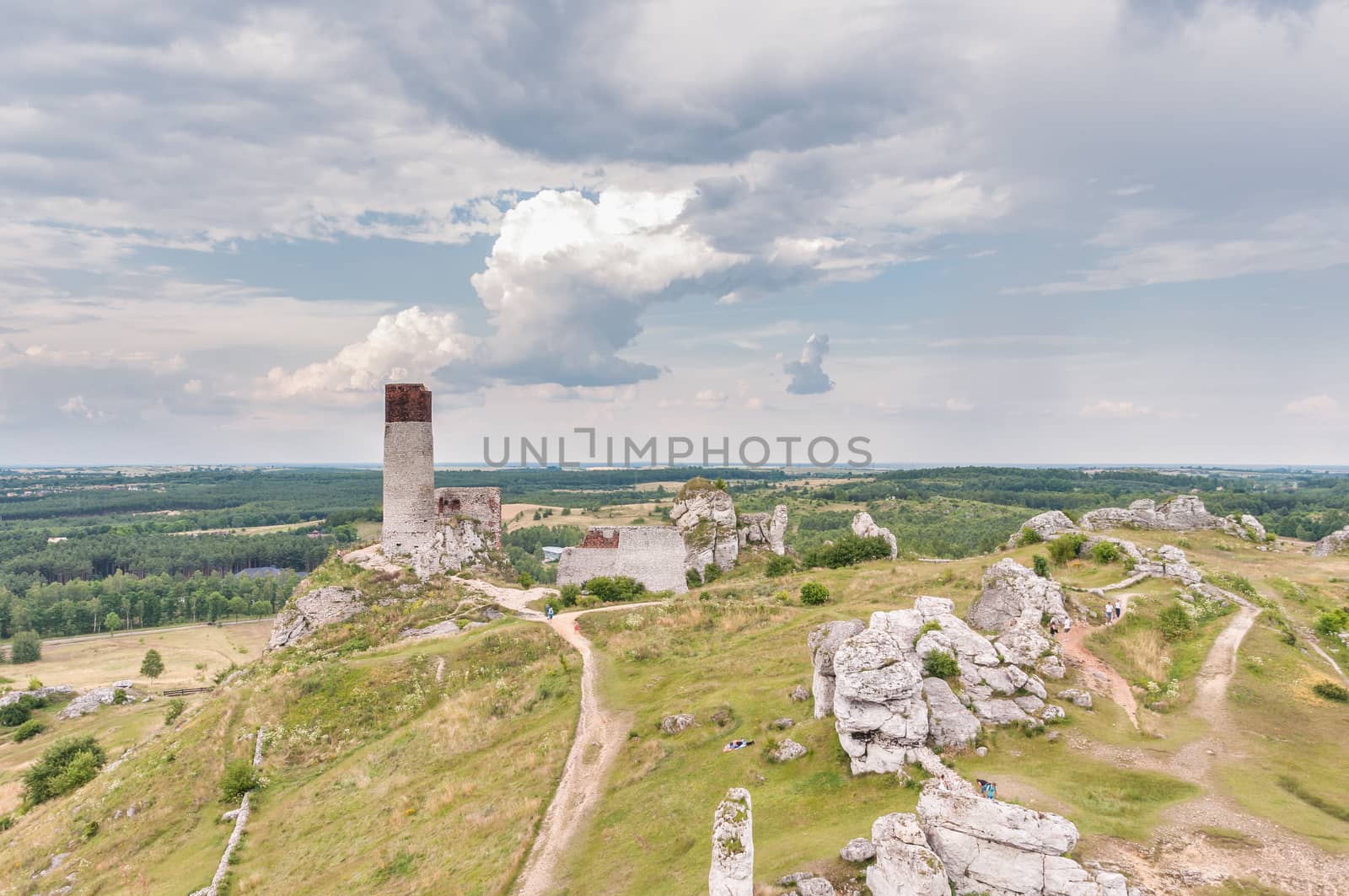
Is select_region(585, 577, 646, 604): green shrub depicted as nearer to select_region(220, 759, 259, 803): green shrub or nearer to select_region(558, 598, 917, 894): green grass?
select_region(558, 598, 917, 894): green grass

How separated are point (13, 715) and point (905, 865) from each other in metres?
87.1

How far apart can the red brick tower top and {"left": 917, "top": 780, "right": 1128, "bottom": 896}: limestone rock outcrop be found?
42308mm

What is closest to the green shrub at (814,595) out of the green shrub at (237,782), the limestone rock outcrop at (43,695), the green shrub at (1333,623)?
the green shrub at (1333,623)

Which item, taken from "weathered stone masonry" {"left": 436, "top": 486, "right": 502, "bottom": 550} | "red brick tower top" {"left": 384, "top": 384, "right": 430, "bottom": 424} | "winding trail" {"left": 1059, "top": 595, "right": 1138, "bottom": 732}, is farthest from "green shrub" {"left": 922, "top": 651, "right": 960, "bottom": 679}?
"red brick tower top" {"left": 384, "top": 384, "right": 430, "bottom": 424}

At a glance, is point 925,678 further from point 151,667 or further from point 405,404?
point 151,667

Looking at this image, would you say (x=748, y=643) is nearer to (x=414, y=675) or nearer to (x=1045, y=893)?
(x=414, y=675)

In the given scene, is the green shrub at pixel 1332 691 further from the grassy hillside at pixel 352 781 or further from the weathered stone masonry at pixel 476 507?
the weathered stone masonry at pixel 476 507

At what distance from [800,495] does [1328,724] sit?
160 metres

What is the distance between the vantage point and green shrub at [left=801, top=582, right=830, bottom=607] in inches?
1512

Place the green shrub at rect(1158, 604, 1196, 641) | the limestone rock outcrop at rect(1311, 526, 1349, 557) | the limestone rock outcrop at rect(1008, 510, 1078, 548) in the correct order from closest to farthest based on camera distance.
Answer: the green shrub at rect(1158, 604, 1196, 641) → the limestone rock outcrop at rect(1311, 526, 1349, 557) → the limestone rock outcrop at rect(1008, 510, 1078, 548)

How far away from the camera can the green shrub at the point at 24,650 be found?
85.0 meters

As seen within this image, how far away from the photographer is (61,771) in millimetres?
37062

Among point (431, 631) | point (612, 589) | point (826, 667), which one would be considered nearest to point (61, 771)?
point (431, 631)

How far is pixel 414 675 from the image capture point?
108 feet
